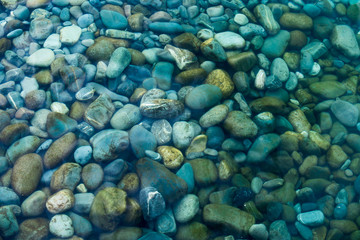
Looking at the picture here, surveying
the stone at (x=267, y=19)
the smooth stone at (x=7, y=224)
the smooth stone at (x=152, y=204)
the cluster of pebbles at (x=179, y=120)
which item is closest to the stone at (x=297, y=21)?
the cluster of pebbles at (x=179, y=120)

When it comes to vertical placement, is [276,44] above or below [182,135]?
above

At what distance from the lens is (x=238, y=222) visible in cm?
199

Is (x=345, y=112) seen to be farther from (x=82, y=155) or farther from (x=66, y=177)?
(x=66, y=177)

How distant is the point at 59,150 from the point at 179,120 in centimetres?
97

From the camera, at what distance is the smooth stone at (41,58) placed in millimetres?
2609

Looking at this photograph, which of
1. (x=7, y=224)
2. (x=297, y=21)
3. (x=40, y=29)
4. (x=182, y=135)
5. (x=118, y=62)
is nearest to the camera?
(x=7, y=224)

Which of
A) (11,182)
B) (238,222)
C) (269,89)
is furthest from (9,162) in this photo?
(269,89)

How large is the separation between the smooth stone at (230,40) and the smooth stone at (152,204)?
5.41 feet

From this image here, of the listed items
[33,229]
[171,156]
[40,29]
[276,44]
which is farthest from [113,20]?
[33,229]

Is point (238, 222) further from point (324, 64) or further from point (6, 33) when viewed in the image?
point (6, 33)

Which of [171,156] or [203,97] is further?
[203,97]

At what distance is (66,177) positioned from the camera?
203 centimetres

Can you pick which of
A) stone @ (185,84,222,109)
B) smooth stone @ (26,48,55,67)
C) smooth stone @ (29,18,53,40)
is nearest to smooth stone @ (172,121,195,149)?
stone @ (185,84,222,109)

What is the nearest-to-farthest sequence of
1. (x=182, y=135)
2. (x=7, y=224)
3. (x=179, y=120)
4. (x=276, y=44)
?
1. (x=7, y=224)
2. (x=182, y=135)
3. (x=179, y=120)
4. (x=276, y=44)
